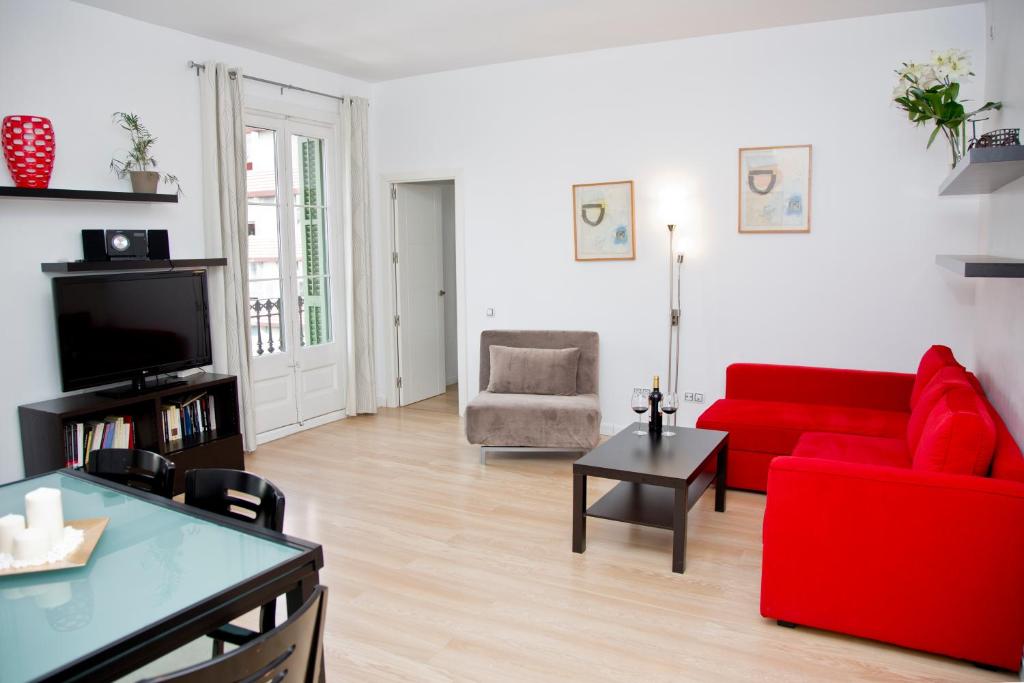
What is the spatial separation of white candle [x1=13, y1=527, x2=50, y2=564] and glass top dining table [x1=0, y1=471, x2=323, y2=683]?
0.19ft

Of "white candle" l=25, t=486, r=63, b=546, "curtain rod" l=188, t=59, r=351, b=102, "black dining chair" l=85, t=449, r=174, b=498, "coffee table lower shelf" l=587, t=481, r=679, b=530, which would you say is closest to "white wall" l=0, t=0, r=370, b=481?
"curtain rod" l=188, t=59, r=351, b=102

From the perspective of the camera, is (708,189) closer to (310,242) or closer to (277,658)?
(310,242)

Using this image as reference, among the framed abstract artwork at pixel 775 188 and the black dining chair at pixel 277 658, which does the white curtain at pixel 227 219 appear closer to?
the framed abstract artwork at pixel 775 188

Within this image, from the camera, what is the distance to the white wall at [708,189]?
16.2ft

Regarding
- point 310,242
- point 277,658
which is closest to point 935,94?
point 277,658

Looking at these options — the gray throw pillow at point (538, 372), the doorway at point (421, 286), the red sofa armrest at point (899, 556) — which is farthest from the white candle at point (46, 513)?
the doorway at point (421, 286)

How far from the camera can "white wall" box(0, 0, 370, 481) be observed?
421cm

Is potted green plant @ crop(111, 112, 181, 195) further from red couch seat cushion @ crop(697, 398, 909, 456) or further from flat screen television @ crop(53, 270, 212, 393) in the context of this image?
red couch seat cushion @ crop(697, 398, 909, 456)

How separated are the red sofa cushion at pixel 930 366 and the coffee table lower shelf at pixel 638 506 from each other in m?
1.52

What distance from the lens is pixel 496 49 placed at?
5770 mm

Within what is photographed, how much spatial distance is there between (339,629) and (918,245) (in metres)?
4.35

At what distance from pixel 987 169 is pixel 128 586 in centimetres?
311

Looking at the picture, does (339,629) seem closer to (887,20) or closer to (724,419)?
(724,419)

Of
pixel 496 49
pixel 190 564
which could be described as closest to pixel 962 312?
pixel 496 49
